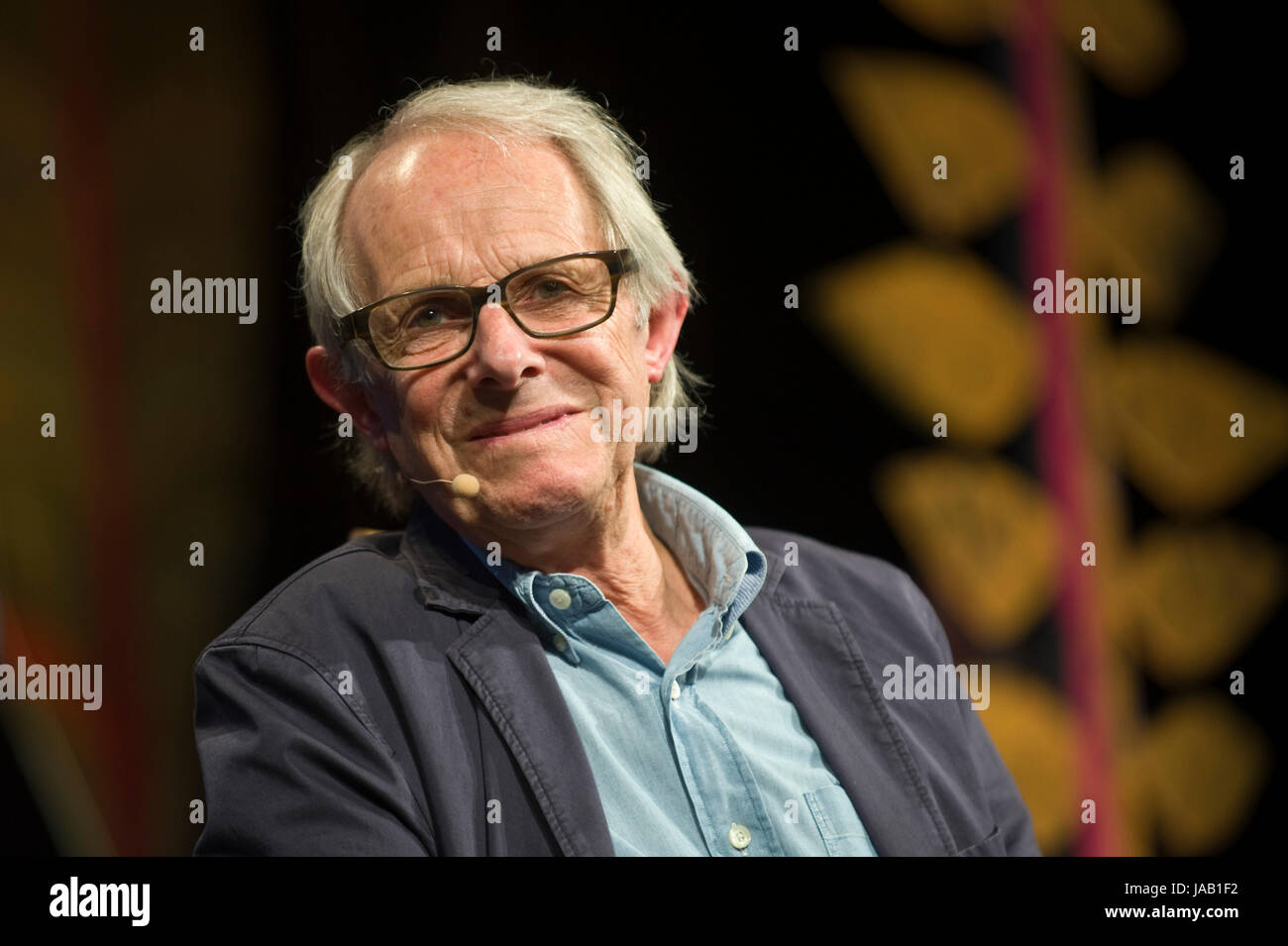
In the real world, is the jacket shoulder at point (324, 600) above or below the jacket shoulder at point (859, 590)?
above

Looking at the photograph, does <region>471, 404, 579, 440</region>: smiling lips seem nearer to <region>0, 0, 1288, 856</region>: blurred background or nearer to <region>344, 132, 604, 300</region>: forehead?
<region>344, 132, 604, 300</region>: forehead

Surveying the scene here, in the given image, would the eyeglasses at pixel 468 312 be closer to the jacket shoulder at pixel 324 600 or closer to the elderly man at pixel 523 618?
the elderly man at pixel 523 618

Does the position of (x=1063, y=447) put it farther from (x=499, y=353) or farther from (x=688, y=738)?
(x=499, y=353)

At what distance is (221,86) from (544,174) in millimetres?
576

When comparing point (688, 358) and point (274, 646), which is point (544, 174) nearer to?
point (688, 358)

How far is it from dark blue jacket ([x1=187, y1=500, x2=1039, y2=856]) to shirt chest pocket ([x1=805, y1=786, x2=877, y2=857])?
0.02m

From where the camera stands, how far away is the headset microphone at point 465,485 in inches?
60.1

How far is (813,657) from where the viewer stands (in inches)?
66.3

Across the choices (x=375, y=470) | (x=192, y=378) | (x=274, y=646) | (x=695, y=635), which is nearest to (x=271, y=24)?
(x=192, y=378)

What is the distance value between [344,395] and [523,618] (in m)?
0.43

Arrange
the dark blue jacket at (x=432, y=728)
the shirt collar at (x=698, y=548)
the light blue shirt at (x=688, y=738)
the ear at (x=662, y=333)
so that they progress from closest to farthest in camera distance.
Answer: the dark blue jacket at (x=432, y=728) < the light blue shirt at (x=688, y=738) < the shirt collar at (x=698, y=548) < the ear at (x=662, y=333)

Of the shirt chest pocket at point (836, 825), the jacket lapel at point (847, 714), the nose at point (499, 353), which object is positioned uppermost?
the nose at point (499, 353)

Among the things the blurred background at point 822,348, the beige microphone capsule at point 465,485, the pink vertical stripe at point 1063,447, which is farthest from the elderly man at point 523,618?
the pink vertical stripe at point 1063,447
